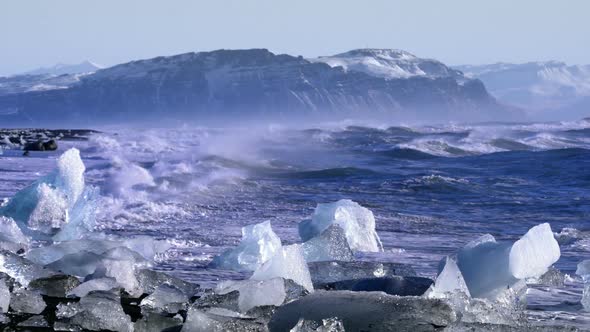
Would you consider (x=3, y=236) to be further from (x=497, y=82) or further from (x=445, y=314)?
(x=497, y=82)

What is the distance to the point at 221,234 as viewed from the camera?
27.8 feet

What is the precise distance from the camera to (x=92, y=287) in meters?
5.25

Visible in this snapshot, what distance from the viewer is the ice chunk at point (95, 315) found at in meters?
4.49

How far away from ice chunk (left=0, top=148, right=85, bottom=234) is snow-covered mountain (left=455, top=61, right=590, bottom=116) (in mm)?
119692

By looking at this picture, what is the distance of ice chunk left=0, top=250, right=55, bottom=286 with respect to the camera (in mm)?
5469

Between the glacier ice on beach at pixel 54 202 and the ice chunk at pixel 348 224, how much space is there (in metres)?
1.94

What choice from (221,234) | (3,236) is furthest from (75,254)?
(221,234)

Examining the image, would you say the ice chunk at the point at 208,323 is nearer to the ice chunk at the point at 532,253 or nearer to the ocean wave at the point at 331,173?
the ice chunk at the point at 532,253

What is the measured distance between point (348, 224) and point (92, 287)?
109 inches

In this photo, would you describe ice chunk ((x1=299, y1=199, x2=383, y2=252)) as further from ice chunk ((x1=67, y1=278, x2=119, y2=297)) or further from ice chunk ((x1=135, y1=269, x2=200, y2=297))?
ice chunk ((x1=67, y1=278, x2=119, y2=297))

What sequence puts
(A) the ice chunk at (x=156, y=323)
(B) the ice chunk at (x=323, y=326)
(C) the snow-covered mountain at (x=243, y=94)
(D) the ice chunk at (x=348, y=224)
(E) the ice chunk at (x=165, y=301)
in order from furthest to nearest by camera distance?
(C) the snow-covered mountain at (x=243, y=94) < (D) the ice chunk at (x=348, y=224) < (E) the ice chunk at (x=165, y=301) < (A) the ice chunk at (x=156, y=323) < (B) the ice chunk at (x=323, y=326)

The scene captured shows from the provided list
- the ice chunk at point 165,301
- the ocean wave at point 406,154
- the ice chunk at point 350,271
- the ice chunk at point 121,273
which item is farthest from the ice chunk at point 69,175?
the ocean wave at point 406,154

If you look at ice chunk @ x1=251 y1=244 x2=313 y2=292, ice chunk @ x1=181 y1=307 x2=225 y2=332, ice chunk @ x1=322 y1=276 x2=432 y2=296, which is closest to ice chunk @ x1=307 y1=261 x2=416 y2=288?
ice chunk @ x1=322 y1=276 x2=432 y2=296

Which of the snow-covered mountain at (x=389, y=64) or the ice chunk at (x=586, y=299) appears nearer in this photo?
the ice chunk at (x=586, y=299)
